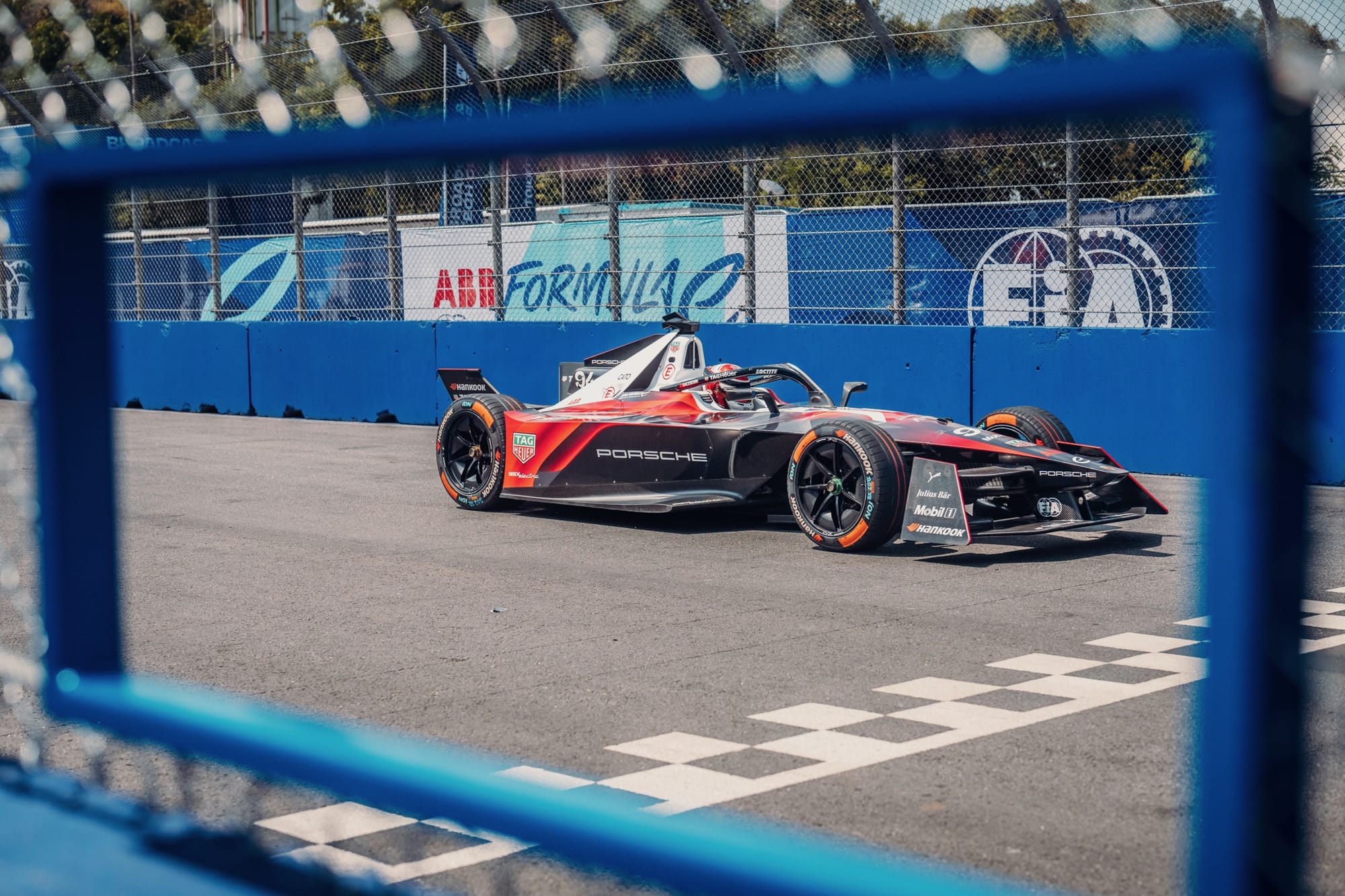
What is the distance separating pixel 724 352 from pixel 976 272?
250 cm

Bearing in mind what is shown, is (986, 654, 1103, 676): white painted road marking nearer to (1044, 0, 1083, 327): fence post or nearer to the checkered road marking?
the checkered road marking

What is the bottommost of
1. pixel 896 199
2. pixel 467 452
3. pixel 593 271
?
pixel 467 452

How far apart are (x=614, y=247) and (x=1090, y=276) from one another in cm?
490

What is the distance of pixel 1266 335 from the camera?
56.6 inches

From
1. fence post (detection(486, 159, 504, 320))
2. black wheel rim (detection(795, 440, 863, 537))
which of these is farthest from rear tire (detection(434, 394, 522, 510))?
fence post (detection(486, 159, 504, 320))

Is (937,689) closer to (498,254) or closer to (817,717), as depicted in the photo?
(817,717)

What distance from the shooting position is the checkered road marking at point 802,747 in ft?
11.6

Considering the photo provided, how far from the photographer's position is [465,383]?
34.4ft

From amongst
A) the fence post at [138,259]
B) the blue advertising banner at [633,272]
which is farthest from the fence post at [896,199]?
the fence post at [138,259]

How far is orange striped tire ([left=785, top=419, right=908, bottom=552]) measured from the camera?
7.69m

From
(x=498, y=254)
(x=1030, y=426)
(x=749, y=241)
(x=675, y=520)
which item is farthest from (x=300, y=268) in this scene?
(x=1030, y=426)

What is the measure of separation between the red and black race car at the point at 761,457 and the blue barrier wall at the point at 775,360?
1130 millimetres

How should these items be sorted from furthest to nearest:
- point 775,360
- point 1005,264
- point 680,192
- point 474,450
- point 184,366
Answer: point 184,366, point 680,192, point 775,360, point 1005,264, point 474,450

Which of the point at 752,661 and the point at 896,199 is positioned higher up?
the point at 896,199
